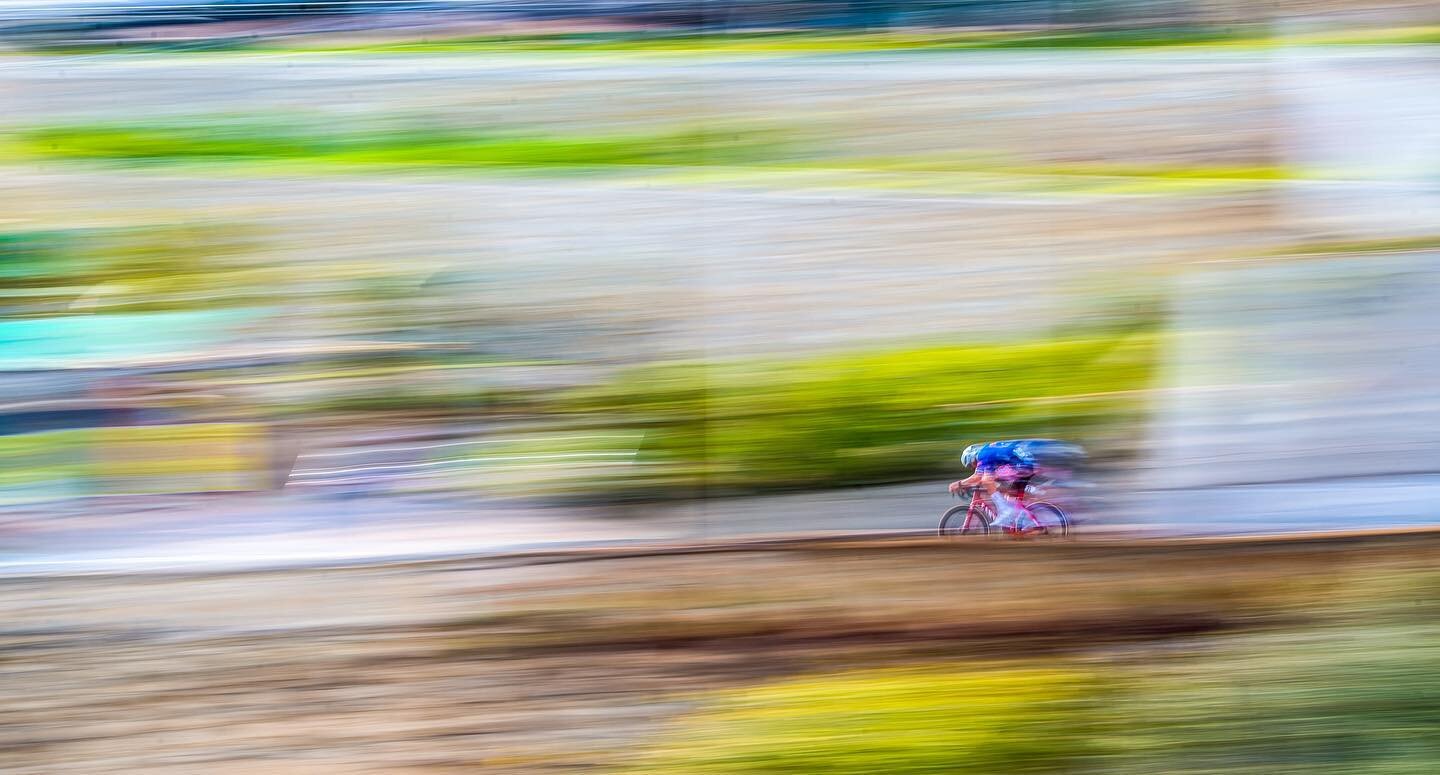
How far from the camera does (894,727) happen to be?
6.17 ft

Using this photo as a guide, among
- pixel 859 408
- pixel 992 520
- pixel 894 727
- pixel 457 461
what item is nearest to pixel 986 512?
pixel 992 520

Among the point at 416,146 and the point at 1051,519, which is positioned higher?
the point at 416,146

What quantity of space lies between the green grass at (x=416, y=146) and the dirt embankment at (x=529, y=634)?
706mm

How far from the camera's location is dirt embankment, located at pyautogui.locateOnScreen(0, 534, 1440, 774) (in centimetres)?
202

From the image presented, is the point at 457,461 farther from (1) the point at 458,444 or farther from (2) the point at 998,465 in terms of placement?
(2) the point at 998,465

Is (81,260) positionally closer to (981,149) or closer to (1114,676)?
(981,149)

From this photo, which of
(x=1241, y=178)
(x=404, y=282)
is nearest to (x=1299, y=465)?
(x=1241, y=178)

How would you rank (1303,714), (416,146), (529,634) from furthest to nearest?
(416,146), (529,634), (1303,714)

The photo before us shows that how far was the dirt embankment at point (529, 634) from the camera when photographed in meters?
Result: 2.02

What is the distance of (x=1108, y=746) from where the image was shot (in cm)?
181

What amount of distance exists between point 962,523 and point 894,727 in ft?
1.62

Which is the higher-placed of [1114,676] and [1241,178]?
[1241,178]

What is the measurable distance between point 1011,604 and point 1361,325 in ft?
2.55

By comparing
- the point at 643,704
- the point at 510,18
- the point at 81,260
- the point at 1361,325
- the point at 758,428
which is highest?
the point at 510,18
